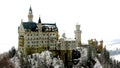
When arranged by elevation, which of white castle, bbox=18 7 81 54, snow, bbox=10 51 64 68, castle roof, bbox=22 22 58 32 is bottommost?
snow, bbox=10 51 64 68

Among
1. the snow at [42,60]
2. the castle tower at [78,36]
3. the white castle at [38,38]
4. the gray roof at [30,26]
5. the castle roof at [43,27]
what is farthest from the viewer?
the castle tower at [78,36]

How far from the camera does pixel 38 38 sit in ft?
320

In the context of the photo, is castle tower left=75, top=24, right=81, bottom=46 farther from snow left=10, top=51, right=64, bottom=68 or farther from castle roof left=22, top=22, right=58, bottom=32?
snow left=10, top=51, right=64, bottom=68

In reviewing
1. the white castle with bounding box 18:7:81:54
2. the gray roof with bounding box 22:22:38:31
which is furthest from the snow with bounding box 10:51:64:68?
the gray roof with bounding box 22:22:38:31

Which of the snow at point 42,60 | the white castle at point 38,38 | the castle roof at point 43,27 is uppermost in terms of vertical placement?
the castle roof at point 43,27

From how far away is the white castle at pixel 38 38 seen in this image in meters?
95.9

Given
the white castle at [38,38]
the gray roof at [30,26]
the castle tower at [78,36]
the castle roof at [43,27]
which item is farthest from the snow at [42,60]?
the castle tower at [78,36]

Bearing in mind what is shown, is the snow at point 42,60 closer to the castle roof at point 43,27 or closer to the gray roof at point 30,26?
the castle roof at point 43,27

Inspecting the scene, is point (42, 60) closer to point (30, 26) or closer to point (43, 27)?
point (43, 27)

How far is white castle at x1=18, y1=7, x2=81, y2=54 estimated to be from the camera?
95.9 metres

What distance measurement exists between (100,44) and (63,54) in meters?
11.6

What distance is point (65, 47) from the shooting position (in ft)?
323

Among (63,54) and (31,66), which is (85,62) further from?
(31,66)

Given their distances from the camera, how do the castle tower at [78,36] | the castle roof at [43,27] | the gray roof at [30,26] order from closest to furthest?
the gray roof at [30,26] < the castle roof at [43,27] < the castle tower at [78,36]
